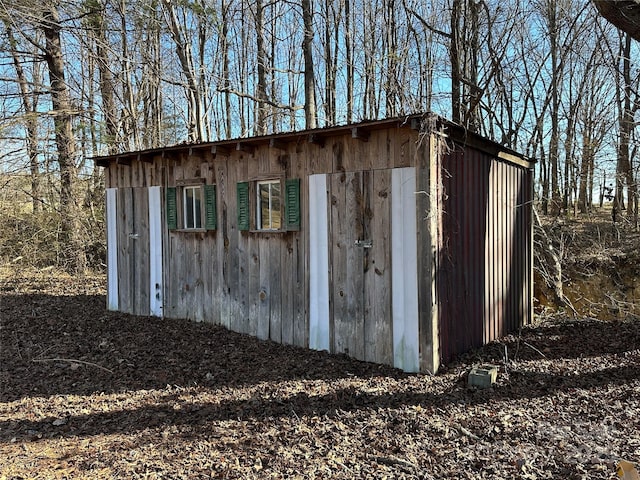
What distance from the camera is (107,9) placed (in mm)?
11930

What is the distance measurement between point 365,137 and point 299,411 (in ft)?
9.41

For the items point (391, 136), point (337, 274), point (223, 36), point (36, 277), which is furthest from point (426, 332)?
point (223, 36)

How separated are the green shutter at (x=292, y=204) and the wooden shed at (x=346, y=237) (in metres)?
0.01

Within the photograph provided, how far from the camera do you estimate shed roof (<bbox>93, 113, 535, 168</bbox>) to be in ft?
15.3

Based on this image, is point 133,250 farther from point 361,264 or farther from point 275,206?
point 361,264

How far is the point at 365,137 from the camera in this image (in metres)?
5.12

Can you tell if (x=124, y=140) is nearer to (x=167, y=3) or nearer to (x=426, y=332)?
(x=167, y=3)

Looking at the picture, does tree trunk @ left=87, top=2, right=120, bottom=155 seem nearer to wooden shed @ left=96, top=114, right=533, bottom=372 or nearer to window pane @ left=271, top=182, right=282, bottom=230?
wooden shed @ left=96, top=114, right=533, bottom=372

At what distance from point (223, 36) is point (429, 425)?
1353cm

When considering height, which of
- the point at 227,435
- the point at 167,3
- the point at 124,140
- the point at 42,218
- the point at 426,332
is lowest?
the point at 227,435

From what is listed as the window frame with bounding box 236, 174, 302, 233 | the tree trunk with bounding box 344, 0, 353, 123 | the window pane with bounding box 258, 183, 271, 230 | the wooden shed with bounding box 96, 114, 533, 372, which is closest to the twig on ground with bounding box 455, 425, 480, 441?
the wooden shed with bounding box 96, 114, 533, 372

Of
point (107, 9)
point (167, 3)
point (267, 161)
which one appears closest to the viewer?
point (267, 161)

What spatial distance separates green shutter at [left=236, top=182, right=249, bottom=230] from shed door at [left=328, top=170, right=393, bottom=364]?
4.49ft

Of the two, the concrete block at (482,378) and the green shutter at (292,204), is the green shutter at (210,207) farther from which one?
the concrete block at (482,378)
